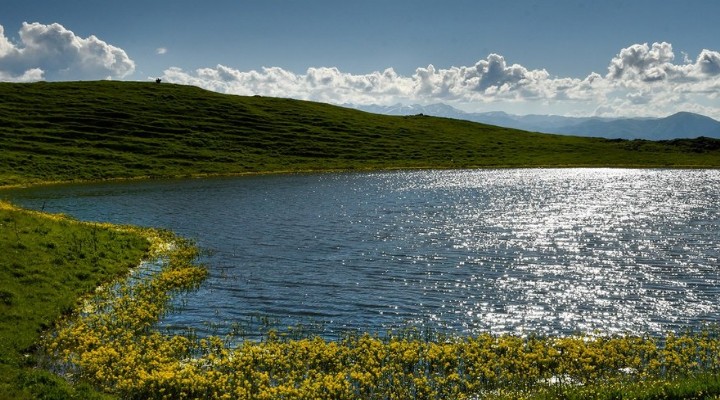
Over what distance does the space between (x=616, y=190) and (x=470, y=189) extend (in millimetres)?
26316

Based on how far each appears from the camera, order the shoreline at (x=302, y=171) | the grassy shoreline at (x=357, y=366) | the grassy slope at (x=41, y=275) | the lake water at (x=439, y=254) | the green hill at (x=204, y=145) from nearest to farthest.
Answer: the grassy shoreline at (x=357, y=366) < the grassy slope at (x=41, y=275) < the lake water at (x=439, y=254) < the shoreline at (x=302, y=171) < the green hill at (x=204, y=145)

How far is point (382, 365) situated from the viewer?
2344 cm

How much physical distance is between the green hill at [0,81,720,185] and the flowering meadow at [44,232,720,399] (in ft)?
320

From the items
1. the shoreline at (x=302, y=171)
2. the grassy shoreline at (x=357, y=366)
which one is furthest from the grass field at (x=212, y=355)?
the shoreline at (x=302, y=171)

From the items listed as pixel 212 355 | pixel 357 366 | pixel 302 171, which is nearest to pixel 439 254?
pixel 357 366

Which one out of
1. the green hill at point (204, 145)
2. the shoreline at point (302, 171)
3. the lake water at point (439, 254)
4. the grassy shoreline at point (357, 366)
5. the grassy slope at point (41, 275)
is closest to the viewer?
the grassy shoreline at point (357, 366)

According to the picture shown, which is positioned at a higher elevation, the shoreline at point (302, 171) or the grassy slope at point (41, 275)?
the shoreline at point (302, 171)

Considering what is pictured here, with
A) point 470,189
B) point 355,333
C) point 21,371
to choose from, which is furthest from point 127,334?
point 470,189

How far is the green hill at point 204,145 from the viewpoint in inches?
5113

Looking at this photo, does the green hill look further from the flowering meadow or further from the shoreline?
the flowering meadow

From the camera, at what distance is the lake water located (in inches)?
1209

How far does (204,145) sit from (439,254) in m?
120

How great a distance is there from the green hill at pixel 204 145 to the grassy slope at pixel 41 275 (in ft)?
246

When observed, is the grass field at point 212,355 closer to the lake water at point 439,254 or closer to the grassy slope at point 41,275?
the grassy slope at point 41,275
